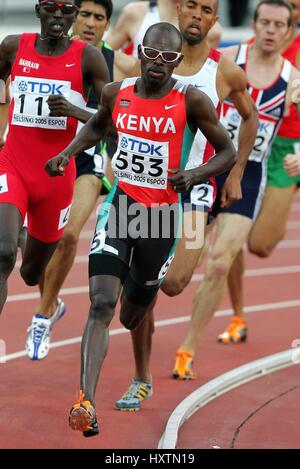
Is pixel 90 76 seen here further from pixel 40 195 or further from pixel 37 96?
pixel 40 195

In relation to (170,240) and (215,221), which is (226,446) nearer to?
(170,240)

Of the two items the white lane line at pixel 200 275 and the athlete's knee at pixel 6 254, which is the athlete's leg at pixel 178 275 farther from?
the white lane line at pixel 200 275

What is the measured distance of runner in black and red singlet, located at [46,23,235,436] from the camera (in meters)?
7.28

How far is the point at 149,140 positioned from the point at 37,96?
1.14 m

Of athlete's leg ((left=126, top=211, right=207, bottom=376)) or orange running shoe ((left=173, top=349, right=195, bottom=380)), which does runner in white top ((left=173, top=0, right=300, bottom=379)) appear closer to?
orange running shoe ((left=173, top=349, right=195, bottom=380))

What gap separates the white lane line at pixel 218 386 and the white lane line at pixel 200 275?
308cm

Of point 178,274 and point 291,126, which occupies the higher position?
point 291,126

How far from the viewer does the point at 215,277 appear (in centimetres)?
966

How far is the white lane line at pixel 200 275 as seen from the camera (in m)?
12.2

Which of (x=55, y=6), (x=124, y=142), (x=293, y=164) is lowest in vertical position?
(x=124, y=142)

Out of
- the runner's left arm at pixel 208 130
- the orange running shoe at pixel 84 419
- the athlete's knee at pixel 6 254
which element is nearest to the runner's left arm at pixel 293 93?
the runner's left arm at pixel 208 130

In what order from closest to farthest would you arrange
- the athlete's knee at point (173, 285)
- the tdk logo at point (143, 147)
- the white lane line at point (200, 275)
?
the tdk logo at point (143, 147)
the athlete's knee at point (173, 285)
the white lane line at point (200, 275)

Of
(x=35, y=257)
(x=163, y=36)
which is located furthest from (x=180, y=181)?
(x=35, y=257)
